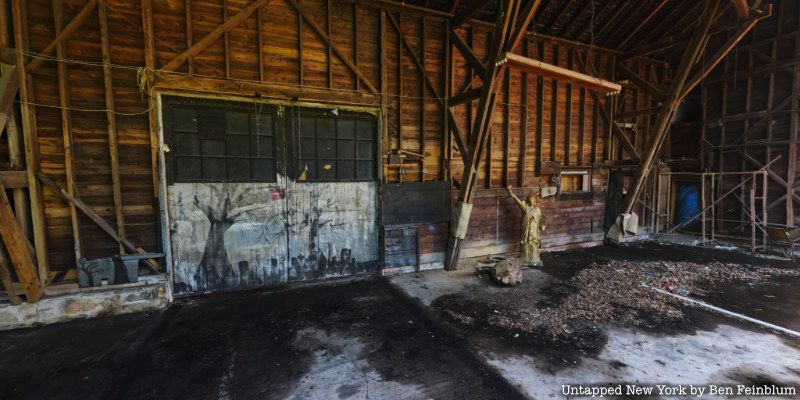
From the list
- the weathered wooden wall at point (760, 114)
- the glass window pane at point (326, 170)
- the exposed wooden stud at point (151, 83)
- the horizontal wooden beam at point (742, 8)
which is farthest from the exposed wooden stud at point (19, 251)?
the weathered wooden wall at point (760, 114)

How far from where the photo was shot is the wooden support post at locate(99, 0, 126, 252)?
4.02 m

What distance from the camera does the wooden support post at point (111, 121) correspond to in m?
4.02

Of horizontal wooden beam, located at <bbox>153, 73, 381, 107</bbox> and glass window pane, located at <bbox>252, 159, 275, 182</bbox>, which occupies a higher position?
horizontal wooden beam, located at <bbox>153, 73, 381, 107</bbox>

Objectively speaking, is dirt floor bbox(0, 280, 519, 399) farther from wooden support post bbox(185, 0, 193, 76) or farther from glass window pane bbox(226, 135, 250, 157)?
wooden support post bbox(185, 0, 193, 76)

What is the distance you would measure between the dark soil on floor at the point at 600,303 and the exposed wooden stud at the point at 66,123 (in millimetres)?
4729

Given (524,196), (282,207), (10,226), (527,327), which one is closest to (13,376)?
(10,226)

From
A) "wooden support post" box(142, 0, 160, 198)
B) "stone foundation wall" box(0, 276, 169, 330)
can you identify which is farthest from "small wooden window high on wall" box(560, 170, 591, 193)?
"stone foundation wall" box(0, 276, 169, 330)

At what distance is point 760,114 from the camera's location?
7.63 meters

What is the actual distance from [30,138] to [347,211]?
3.94 m

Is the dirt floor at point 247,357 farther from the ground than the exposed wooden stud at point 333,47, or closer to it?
closer to it

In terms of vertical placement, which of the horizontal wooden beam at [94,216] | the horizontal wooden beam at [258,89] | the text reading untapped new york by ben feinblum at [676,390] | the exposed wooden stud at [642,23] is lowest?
the text reading untapped new york by ben feinblum at [676,390]

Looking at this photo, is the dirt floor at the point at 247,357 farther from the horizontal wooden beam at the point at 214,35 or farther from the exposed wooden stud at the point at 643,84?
the exposed wooden stud at the point at 643,84

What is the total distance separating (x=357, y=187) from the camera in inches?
217

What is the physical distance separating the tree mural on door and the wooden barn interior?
31 mm
